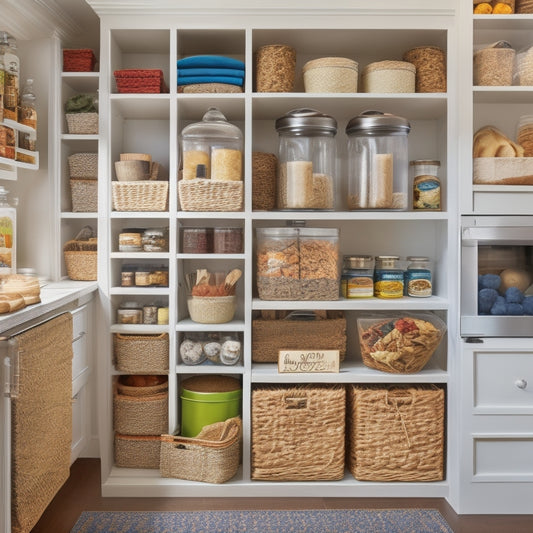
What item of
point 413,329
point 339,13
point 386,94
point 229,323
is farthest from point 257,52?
point 413,329

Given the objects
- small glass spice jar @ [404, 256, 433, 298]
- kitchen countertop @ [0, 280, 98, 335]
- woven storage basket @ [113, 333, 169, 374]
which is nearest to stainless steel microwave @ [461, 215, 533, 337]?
small glass spice jar @ [404, 256, 433, 298]

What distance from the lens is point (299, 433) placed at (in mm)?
2627

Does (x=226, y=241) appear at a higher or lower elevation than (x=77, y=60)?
lower

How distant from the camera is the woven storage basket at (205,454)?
2.57 metres

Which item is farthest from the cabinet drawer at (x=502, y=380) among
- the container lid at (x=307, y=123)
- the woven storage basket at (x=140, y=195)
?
the woven storage basket at (x=140, y=195)

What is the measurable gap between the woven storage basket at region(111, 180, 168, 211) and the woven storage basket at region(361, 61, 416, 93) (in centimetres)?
106

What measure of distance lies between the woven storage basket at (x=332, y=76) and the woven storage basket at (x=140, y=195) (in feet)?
2.69

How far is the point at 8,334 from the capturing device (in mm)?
1817

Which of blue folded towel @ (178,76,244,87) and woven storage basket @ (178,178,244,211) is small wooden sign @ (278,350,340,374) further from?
blue folded towel @ (178,76,244,87)

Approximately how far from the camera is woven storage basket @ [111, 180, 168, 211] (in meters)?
2.63

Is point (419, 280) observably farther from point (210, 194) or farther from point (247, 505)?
point (247, 505)

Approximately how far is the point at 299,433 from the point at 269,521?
394 millimetres

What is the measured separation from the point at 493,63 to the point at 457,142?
37 cm

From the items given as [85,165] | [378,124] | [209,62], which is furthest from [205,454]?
[209,62]
